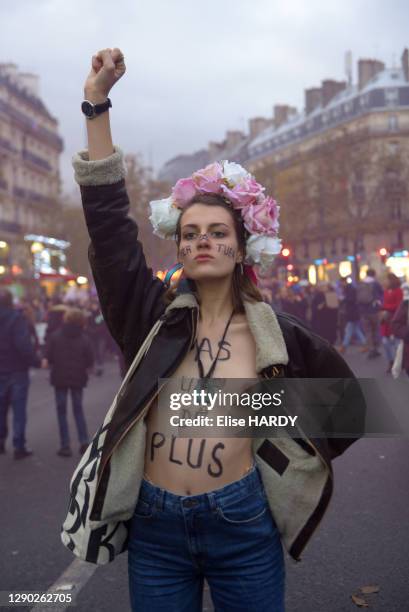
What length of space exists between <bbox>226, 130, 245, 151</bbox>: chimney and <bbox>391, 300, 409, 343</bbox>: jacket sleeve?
81812 millimetres

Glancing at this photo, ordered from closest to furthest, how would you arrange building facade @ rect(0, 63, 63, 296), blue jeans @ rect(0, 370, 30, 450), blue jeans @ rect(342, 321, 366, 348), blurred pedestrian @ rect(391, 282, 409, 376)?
blurred pedestrian @ rect(391, 282, 409, 376) < blue jeans @ rect(0, 370, 30, 450) < blue jeans @ rect(342, 321, 366, 348) < building facade @ rect(0, 63, 63, 296)

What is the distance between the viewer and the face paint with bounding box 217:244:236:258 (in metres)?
2.30

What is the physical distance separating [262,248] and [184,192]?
0.98 ft

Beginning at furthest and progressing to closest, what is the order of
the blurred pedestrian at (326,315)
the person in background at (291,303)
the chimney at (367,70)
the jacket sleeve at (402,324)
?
the chimney at (367,70), the person in background at (291,303), the blurred pedestrian at (326,315), the jacket sleeve at (402,324)

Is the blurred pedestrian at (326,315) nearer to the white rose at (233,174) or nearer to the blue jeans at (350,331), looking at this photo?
the blue jeans at (350,331)

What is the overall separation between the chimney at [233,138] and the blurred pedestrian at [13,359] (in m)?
81.4

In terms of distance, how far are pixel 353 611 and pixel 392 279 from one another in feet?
30.1

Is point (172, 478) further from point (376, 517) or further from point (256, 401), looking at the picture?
point (376, 517)

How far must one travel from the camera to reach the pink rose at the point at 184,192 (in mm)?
2404

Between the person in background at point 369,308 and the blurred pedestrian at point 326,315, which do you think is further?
the person in background at point 369,308

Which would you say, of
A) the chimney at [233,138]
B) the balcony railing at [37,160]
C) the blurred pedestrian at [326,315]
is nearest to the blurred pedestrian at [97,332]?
the blurred pedestrian at [326,315]

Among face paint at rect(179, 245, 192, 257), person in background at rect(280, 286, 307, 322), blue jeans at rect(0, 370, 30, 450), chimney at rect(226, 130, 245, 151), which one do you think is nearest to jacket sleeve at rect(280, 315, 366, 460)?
face paint at rect(179, 245, 192, 257)

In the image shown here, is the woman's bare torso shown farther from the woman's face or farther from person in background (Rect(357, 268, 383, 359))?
person in background (Rect(357, 268, 383, 359))

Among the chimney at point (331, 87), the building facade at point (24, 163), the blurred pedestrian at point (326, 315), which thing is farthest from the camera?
the chimney at point (331, 87)
